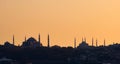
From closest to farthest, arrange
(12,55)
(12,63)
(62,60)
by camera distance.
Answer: (12,63)
(62,60)
(12,55)

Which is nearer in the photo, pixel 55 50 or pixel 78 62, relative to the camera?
pixel 78 62

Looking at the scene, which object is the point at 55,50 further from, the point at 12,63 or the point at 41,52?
the point at 12,63

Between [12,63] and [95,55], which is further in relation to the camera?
[95,55]

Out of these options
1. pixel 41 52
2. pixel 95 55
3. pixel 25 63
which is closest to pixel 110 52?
pixel 95 55

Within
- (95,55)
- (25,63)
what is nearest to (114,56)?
(95,55)

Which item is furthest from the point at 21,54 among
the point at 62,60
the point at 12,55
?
the point at 62,60

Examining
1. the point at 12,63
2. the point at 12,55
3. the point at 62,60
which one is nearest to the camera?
the point at 12,63

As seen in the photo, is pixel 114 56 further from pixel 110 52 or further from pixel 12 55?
pixel 12 55
